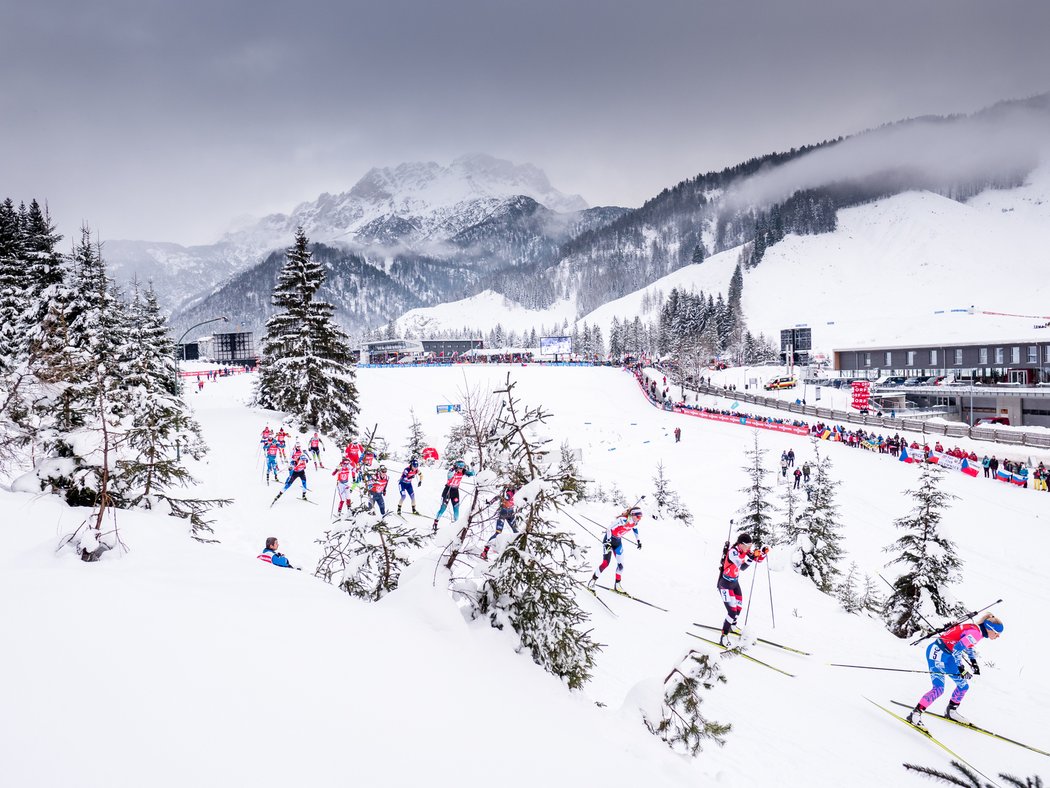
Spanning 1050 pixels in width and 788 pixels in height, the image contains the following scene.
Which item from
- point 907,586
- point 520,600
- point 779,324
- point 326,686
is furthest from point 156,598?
point 779,324

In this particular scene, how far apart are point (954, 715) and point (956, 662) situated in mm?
840

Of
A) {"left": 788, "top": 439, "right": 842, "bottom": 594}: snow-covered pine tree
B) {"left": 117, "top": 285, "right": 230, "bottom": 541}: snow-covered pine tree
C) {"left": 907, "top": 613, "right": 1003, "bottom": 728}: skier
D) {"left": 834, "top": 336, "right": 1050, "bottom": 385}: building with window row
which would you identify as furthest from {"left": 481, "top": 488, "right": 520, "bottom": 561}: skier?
{"left": 834, "top": 336, "right": 1050, "bottom": 385}: building with window row

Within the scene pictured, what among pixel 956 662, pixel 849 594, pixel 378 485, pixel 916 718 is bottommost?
pixel 849 594

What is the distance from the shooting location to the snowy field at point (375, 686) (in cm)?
293

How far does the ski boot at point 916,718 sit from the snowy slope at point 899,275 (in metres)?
96.4

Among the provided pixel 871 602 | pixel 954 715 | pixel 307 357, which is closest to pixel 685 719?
pixel 954 715

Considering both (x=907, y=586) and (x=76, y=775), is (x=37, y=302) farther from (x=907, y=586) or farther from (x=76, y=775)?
(x=907, y=586)

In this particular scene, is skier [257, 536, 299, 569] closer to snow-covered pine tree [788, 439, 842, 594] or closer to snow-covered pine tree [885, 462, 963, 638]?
snow-covered pine tree [885, 462, 963, 638]

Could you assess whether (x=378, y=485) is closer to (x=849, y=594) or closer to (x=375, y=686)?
(x=375, y=686)

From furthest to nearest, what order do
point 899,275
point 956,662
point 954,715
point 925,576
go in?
point 899,275
point 925,576
point 954,715
point 956,662

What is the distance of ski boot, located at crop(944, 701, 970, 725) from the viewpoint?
7.18m

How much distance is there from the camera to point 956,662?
7.17 m

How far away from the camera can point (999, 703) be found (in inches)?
314

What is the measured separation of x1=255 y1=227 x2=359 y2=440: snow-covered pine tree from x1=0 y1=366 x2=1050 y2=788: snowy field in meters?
17.1
